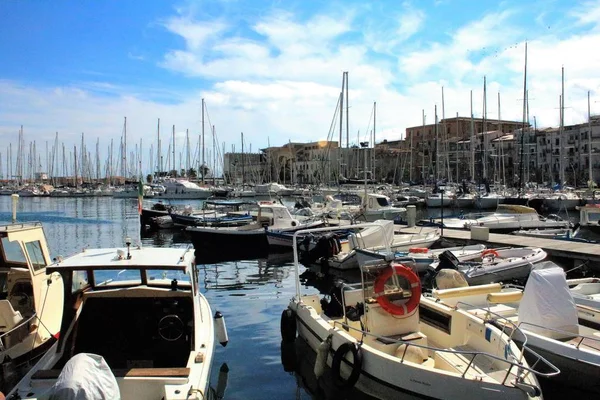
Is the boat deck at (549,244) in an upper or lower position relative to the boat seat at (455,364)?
upper

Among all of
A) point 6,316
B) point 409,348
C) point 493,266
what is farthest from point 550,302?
point 6,316

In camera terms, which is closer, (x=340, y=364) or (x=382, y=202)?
(x=340, y=364)

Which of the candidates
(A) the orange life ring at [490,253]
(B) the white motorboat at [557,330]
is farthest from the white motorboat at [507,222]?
(B) the white motorboat at [557,330]

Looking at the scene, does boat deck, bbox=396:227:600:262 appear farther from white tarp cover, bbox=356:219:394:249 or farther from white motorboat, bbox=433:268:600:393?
white motorboat, bbox=433:268:600:393

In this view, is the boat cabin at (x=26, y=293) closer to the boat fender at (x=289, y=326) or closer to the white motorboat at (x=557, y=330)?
the boat fender at (x=289, y=326)

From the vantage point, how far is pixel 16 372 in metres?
8.79

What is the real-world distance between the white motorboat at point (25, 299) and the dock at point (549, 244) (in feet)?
58.2

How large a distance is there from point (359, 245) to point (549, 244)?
8595 mm

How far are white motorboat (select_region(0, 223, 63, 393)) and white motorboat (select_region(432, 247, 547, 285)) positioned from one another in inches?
477

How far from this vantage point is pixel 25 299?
10039 mm

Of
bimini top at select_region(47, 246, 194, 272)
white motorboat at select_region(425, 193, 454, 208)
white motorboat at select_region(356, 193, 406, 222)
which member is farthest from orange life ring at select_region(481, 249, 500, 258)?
white motorboat at select_region(425, 193, 454, 208)

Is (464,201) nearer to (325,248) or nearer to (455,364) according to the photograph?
(325,248)

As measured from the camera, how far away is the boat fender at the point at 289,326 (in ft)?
38.2

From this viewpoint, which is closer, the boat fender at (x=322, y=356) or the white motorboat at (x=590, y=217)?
the boat fender at (x=322, y=356)
